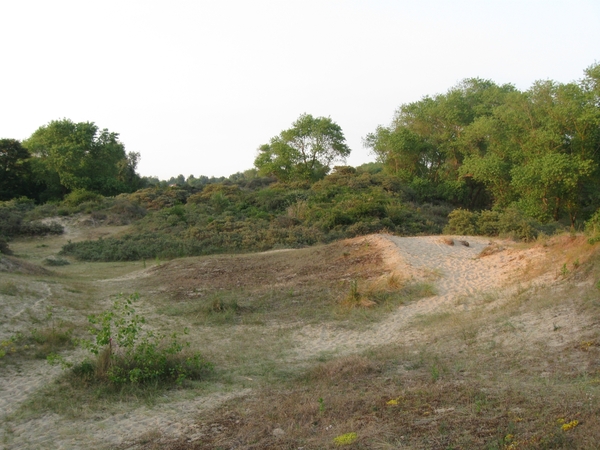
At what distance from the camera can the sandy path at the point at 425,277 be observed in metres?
9.75

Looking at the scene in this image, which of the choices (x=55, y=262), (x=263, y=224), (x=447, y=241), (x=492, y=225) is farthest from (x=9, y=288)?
(x=492, y=225)

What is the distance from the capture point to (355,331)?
10453 mm

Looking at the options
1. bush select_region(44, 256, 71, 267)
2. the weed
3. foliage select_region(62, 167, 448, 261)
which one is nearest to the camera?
the weed

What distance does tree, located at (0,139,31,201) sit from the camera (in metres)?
39.8

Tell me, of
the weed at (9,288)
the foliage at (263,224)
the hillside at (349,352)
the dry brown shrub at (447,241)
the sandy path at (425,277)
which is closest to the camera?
the hillside at (349,352)

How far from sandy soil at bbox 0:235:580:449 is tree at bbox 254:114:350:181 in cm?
2831

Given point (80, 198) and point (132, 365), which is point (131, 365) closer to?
point (132, 365)

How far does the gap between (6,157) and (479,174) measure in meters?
33.6

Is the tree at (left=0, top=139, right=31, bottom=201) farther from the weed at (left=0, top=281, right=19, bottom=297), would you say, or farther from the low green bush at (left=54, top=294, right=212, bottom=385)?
the low green bush at (left=54, top=294, right=212, bottom=385)

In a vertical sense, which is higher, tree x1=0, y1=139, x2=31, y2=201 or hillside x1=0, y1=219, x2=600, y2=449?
tree x1=0, y1=139, x2=31, y2=201

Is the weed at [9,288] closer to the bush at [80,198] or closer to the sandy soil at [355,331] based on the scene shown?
the sandy soil at [355,331]

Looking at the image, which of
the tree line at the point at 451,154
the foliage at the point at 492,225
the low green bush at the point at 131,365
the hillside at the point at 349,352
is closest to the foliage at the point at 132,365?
the low green bush at the point at 131,365

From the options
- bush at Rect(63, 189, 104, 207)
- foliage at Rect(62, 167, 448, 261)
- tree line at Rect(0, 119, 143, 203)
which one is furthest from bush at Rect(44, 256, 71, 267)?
tree line at Rect(0, 119, 143, 203)

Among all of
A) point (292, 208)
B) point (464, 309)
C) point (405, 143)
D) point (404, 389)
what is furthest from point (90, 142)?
point (404, 389)
